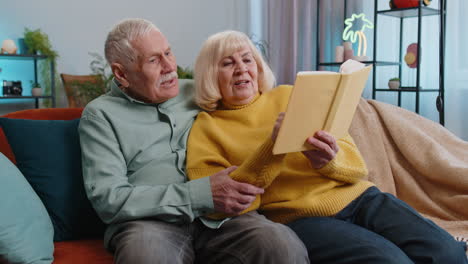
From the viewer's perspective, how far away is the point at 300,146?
1.18 metres

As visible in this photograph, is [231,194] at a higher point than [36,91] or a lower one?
lower

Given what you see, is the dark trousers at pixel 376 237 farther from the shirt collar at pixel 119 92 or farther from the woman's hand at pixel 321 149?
the shirt collar at pixel 119 92

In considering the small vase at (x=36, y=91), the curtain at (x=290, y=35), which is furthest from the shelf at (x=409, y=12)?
the small vase at (x=36, y=91)

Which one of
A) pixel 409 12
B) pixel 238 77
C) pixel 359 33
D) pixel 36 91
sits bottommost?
pixel 36 91

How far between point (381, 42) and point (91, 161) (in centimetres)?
339

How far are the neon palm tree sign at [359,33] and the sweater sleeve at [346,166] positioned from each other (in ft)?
8.96

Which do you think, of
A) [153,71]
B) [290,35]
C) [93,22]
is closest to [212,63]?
[153,71]

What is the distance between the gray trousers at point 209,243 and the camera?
1133 millimetres

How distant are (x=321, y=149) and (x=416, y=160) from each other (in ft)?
2.22

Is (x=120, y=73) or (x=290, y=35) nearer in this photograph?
(x=120, y=73)

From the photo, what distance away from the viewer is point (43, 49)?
439 centimetres

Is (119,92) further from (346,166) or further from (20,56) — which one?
(20,56)

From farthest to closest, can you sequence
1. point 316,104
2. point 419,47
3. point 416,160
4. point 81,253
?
1. point 419,47
2. point 416,160
3. point 81,253
4. point 316,104

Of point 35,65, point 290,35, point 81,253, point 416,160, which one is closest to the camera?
point 81,253
